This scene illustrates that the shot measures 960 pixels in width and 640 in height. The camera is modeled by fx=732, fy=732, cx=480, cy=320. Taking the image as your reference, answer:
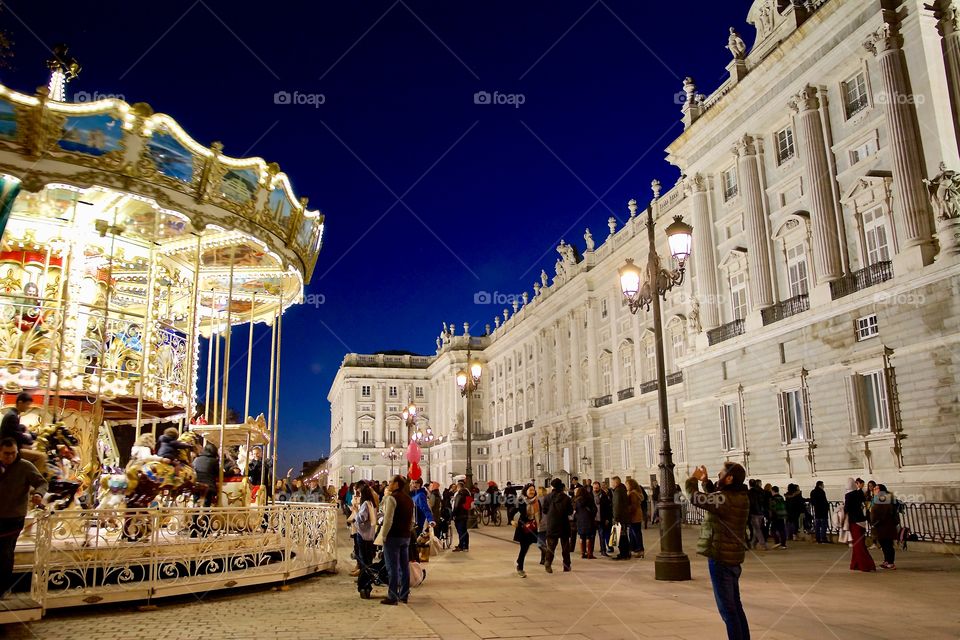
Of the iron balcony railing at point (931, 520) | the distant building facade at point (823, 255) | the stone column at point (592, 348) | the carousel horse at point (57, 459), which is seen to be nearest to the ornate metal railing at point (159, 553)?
the carousel horse at point (57, 459)

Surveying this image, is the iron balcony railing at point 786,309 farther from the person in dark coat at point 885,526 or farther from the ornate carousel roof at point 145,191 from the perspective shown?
the ornate carousel roof at point 145,191

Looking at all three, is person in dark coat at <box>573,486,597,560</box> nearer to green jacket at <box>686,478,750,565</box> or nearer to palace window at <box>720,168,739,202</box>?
green jacket at <box>686,478,750,565</box>

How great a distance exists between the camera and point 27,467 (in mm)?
7812

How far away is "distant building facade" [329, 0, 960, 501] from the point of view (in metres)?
18.2

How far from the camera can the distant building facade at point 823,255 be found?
1823 centimetres

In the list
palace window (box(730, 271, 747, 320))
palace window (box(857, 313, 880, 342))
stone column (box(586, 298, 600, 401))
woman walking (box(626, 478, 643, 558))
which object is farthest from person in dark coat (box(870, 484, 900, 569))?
stone column (box(586, 298, 600, 401))

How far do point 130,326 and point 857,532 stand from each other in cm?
1435

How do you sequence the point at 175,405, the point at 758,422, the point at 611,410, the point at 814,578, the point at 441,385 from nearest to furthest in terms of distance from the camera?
1. the point at 814,578
2. the point at 175,405
3. the point at 758,422
4. the point at 611,410
5. the point at 441,385

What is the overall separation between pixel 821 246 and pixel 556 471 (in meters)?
29.8

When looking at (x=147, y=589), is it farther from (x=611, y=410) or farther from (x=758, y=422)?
(x=611, y=410)

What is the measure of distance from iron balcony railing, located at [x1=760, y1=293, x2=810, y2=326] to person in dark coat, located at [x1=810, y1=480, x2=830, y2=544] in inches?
262

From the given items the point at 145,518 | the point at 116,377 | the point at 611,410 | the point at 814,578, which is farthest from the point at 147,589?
the point at 611,410

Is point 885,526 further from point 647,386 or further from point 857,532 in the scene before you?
point 647,386

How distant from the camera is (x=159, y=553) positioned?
32.1ft
